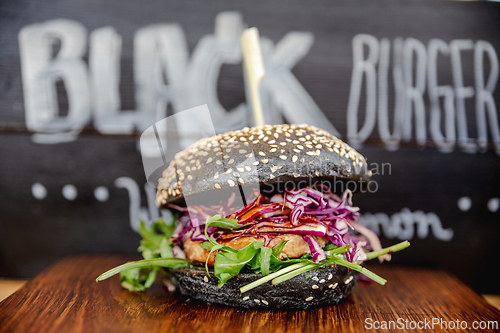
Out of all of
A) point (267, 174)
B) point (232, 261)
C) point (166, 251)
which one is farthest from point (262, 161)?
point (166, 251)

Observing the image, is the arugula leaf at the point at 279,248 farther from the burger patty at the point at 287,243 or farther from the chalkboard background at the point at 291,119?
the chalkboard background at the point at 291,119

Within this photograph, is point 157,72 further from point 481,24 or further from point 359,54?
point 481,24

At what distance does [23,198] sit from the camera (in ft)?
5.84

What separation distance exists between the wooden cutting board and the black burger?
2.6 inches

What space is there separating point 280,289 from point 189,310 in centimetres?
34

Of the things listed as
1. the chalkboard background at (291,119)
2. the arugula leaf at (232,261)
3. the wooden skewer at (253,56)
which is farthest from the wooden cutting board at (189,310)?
the wooden skewer at (253,56)

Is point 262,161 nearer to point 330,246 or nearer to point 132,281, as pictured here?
point 330,246

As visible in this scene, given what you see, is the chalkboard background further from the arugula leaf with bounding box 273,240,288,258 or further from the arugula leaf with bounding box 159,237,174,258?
the arugula leaf with bounding box 273,240,288,258

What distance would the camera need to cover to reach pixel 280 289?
1.05m

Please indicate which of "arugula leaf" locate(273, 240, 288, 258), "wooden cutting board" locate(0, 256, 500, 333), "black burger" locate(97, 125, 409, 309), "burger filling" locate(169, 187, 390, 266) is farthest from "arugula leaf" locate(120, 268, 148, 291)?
"arugula leaf" locate(273, 240, 288, 258)

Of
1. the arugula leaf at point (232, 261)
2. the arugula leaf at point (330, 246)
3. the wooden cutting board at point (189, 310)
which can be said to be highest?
the arugula leaf at point (232, 261)

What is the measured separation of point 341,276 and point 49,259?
1.66m

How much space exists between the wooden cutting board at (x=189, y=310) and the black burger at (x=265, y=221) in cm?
7

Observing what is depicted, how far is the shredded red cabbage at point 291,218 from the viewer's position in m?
1.09
